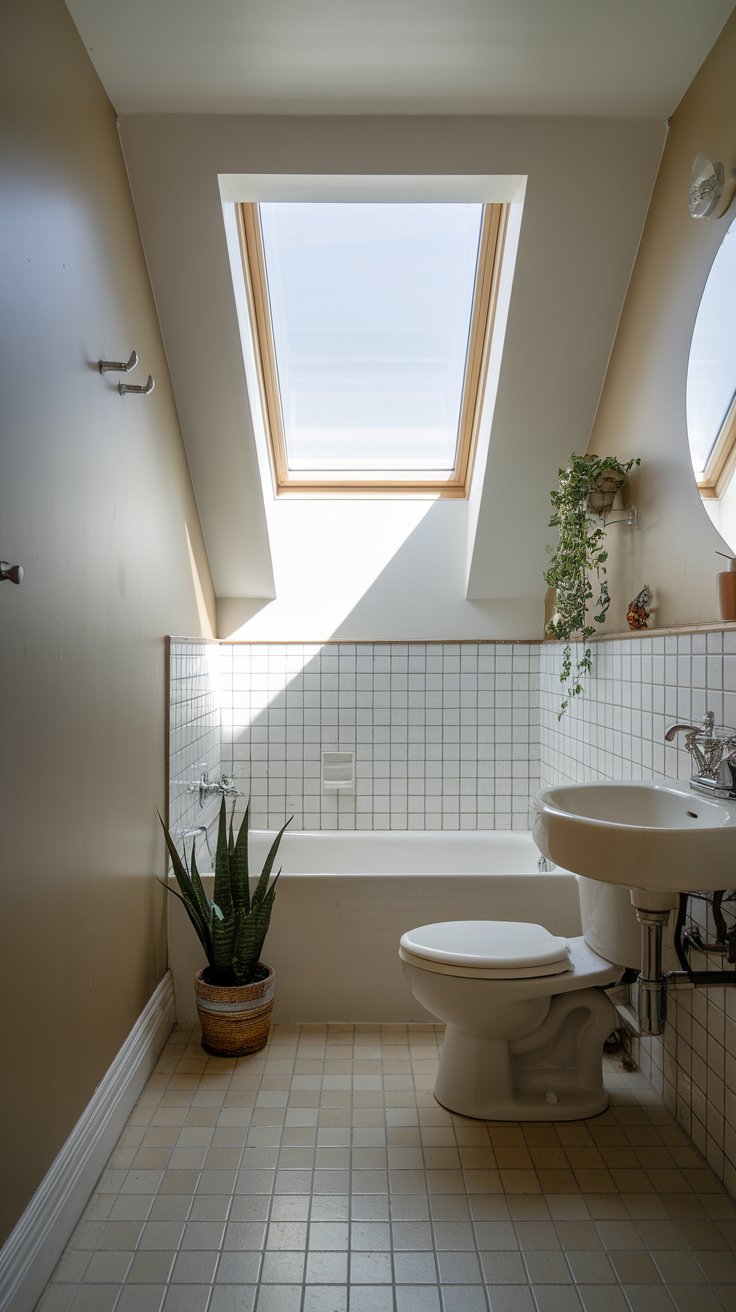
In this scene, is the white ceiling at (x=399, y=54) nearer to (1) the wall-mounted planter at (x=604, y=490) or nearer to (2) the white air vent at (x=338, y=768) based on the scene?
(1) the wall-mounted planter at (x=604, y=490)

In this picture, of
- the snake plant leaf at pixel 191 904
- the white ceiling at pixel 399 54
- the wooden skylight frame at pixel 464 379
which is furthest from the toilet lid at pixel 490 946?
the white ceiling at pixel 399 54

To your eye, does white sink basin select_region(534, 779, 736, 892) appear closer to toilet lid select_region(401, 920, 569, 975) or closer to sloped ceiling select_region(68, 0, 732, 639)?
toilet lid select_region(401, 920, 569, 975)

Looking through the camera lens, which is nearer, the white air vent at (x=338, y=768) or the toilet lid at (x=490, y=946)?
the toilet lid at (x=490, y=946)

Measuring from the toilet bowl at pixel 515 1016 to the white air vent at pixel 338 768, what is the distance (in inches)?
53.4

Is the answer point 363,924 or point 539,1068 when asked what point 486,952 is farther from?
point 363,924

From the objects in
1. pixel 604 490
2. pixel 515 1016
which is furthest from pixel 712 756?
pixel 604 490

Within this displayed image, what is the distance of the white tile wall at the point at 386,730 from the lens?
3461 mm

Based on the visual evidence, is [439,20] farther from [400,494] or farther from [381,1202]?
[381,1202]

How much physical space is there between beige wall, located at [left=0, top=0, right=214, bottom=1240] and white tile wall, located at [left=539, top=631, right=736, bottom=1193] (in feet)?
4.41

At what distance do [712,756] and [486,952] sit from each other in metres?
0.70

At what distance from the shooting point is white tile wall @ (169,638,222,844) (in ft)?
8.55

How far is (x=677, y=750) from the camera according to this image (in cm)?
206

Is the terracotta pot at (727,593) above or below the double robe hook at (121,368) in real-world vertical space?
below

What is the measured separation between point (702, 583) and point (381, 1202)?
1555 millimetres
